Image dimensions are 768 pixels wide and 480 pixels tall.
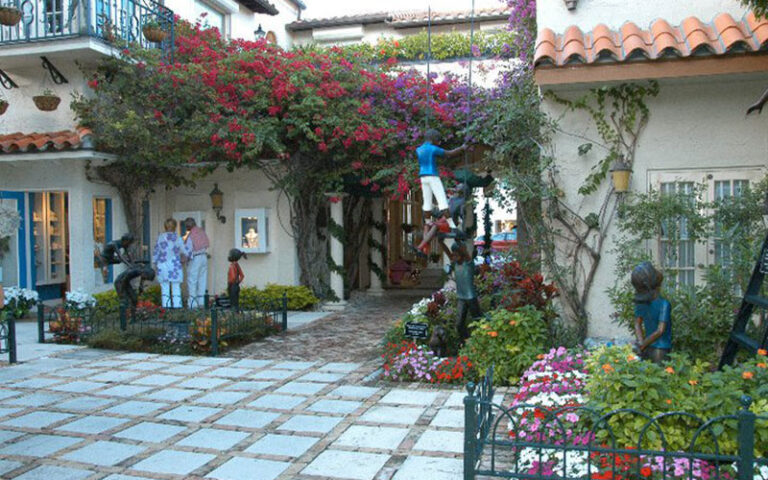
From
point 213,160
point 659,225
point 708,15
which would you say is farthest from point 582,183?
point 213,160

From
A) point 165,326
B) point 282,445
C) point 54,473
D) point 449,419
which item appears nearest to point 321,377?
point 449,419

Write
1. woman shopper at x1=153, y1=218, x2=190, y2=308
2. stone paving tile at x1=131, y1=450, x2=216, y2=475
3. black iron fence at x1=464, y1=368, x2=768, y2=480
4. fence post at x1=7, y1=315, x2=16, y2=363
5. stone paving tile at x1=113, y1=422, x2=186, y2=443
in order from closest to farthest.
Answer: black iron fence at x1=464, y1=368, x2=768, y2=480 → stone paving tile at x1=131, y1=450, x2=216, y2=475 → stone paving tile at x1=113, y1=422, x2=186, y2=443 → fence post at x1=7, y1=315, x2=16, y2=363 → woman shopper at x1=153, y1=218, x2=190, y2=308

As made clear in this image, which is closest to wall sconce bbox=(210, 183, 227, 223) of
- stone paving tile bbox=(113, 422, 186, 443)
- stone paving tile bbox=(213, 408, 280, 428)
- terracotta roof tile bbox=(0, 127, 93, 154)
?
terracotta roof tile bbox=(0, 127, 93, 154)

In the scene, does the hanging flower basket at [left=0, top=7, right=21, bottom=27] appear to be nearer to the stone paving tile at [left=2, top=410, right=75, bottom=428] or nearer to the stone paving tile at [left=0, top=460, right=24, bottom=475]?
the stone paving tile at [left=2, top=410, right=75, bottom=428]

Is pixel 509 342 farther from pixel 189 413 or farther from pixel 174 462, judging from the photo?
pixel 174 462

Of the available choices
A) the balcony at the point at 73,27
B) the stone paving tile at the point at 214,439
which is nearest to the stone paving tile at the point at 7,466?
the stone paving tile at the point at 214,439

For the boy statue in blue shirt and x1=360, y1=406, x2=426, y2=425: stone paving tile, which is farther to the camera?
x1=360, y1=406, x2=426, y2=425: stone paving tile

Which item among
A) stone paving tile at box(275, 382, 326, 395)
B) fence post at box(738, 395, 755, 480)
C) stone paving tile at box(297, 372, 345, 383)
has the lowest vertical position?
stone paving tile at box(275, 382, 326, 395)

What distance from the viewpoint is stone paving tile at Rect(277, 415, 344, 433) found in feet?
17.8

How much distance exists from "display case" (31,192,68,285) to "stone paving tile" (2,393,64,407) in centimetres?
727

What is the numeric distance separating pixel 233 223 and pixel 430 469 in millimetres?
10194

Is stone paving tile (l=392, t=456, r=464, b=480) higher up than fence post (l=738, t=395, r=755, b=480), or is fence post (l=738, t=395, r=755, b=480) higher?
fence post (l=738, t=395, r=755, b=480)

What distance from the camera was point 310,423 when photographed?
5586 mm

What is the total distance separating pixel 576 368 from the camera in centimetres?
558
